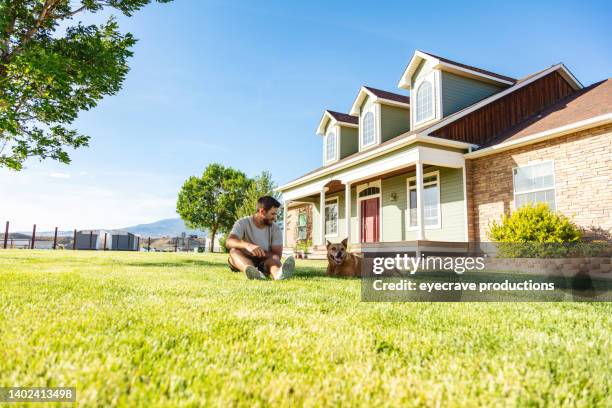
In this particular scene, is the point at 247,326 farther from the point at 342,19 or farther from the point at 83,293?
the point at 342,19

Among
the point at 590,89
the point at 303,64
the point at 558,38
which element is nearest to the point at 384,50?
the point at 303,64

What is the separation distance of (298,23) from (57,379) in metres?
14.1

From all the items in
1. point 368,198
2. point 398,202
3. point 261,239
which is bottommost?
point 261,239

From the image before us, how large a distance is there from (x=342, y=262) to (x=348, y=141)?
12.3m

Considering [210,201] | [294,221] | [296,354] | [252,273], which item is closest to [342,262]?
[252,273]

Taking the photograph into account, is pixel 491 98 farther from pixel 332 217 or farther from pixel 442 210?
pixel 332 217

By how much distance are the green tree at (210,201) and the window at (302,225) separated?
1542 cm

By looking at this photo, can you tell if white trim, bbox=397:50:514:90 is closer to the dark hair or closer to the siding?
the siding

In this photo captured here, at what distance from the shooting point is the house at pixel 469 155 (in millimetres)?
9016

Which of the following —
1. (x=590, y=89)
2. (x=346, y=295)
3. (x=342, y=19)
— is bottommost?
(x=346, y=295)

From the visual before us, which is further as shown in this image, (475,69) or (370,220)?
(370,220)

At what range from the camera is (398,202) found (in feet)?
46.4

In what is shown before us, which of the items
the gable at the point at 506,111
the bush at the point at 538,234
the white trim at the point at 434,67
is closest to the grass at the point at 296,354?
the bush at the point at 538,234

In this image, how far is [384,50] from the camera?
46.8ft
